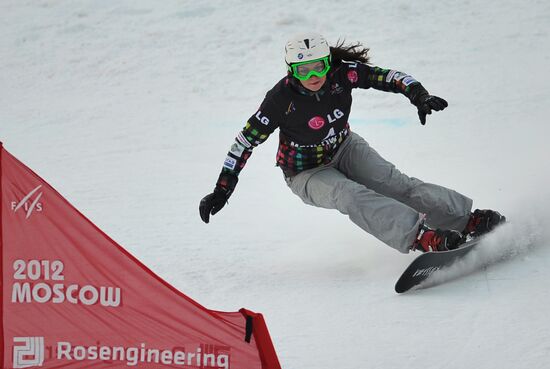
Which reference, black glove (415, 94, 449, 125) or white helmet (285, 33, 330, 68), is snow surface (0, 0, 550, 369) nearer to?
black glove (415, 94, 449, 125)

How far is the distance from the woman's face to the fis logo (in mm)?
1993

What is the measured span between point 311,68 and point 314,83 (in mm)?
109

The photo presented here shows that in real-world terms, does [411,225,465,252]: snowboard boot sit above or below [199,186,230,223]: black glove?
below

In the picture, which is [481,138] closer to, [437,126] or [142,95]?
[437,126]

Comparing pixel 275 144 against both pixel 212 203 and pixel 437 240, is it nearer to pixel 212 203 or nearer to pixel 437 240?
pixel 212 203

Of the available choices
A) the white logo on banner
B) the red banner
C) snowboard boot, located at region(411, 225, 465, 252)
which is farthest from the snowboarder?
the white logo on banner

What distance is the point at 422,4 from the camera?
12086 mm

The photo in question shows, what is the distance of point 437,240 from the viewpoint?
4.62m

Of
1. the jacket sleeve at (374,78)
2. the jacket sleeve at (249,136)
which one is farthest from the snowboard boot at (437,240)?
the jacket sleeve at (249,136)

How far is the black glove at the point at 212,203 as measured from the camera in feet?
16.5

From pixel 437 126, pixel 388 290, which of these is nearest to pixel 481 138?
pixel 437 126

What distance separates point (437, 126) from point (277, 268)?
150 inches

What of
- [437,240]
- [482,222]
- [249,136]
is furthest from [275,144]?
[437,240]

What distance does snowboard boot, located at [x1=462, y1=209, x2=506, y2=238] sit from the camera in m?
4.94
